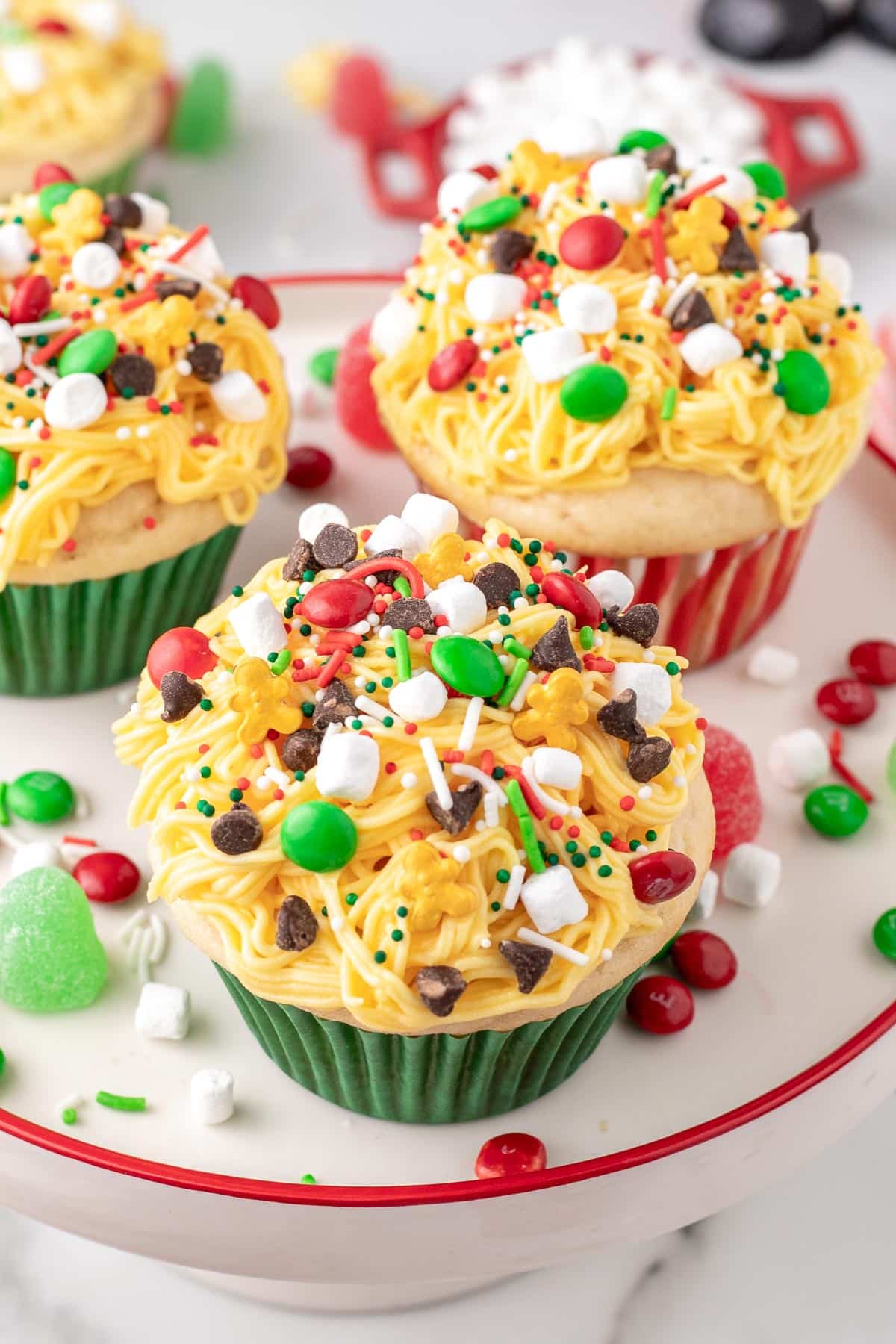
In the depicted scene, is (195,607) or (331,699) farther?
(195,607)

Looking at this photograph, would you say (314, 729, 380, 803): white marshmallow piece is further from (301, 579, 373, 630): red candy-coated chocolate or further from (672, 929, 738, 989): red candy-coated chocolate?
(672, 929, 738, 989): red candy-coated chocolate

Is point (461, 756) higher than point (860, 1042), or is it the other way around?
point (461, 756)

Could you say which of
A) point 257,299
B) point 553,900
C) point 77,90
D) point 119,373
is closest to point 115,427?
point 119,373

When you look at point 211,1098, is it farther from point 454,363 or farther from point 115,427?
point 454,363

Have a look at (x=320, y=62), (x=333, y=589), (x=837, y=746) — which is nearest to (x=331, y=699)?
(x=333, y=589)

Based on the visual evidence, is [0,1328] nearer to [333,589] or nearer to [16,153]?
[333,589]

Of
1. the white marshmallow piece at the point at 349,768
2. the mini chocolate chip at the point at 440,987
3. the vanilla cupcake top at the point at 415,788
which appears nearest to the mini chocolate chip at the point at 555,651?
the vanilla cupcake top at the point at 415,788

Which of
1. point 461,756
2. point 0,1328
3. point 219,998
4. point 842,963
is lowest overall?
point 0,1328
